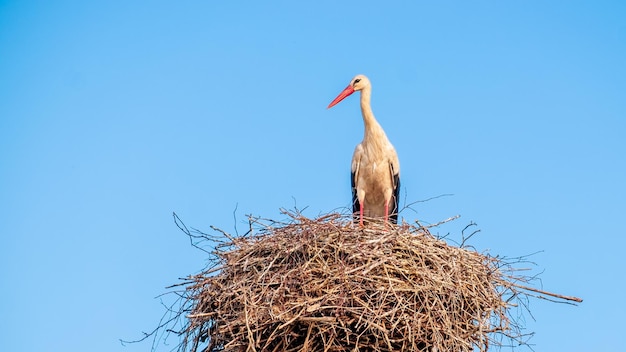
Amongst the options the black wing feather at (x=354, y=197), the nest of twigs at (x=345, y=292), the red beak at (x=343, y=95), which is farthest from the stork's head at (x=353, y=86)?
the nest of twigs at (x=345, y=292)

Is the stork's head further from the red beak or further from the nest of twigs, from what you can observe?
the nest of twigs

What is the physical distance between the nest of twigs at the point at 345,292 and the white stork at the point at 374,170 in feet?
6.70

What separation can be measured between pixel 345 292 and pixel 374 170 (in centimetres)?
295

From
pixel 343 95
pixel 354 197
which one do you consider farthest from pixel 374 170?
pixel 343 95

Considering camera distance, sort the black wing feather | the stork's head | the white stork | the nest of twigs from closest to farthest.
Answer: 1. the nest of twigs
2. the white stork
3. the black wing feather
4. the stork's head

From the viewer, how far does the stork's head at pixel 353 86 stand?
926 cm

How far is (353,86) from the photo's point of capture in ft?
30.5

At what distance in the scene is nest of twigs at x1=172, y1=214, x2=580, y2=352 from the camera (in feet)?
19.5

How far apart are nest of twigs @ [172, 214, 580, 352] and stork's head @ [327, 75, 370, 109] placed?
276cm

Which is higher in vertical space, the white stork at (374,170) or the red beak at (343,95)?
the red beak at (343,95)

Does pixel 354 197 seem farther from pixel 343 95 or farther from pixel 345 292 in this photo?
pixel 345 292

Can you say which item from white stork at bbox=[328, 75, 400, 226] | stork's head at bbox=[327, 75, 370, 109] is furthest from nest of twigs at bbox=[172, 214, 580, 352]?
stork's head at bbox=[327, 75, 370, 109]

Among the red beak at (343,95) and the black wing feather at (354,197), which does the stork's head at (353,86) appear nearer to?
the red beak at (343,95)

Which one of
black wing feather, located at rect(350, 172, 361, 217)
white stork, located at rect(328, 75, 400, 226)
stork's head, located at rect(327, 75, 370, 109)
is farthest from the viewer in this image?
stork's head, located at rect(327, 75, 370, 109)
